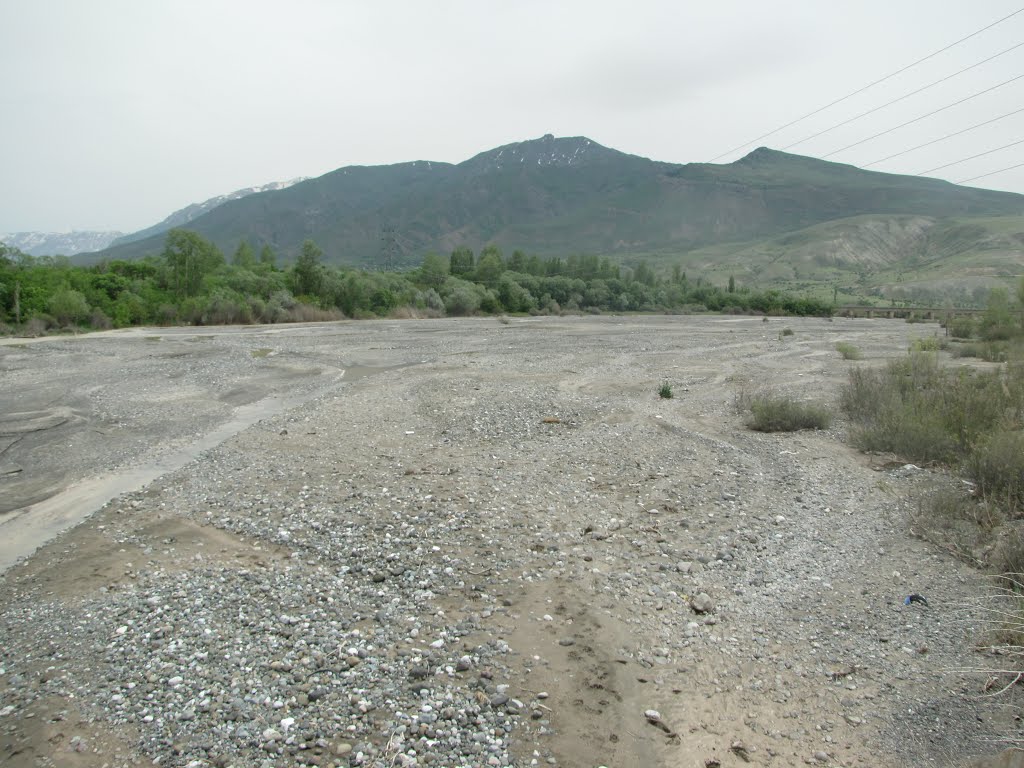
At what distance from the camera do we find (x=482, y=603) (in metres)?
6.44

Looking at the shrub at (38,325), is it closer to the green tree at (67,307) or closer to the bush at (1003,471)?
the green tree at (67,307)

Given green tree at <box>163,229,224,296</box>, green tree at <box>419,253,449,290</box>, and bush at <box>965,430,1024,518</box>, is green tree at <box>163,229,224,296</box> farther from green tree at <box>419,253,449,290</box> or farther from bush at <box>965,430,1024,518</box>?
bush at <box>965,430,1024,518</box>

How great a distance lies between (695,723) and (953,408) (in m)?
9.56

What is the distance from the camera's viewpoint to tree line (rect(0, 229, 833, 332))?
135 feet

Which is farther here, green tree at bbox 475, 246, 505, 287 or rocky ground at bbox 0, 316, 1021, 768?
green tree at bbox 475, 246, 505, 287

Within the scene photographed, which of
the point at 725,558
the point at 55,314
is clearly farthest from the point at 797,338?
the point at 55,314

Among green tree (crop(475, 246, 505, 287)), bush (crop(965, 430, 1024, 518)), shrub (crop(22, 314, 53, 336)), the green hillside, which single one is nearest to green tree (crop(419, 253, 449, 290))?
green tree (crop(475, 246, 505, 287))

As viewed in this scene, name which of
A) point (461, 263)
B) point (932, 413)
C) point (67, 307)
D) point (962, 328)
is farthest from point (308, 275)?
point (932, 413)

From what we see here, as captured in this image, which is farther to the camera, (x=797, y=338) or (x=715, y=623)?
(x=797, y=338)

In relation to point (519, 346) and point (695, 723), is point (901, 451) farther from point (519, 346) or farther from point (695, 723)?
point (519, 346)

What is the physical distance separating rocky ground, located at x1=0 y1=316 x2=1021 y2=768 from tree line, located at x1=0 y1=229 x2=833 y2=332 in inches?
1259

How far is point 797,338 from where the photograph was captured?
40969 mm

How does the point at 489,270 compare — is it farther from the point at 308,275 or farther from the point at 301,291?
the point at 301,291

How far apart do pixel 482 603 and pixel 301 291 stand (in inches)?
2087
